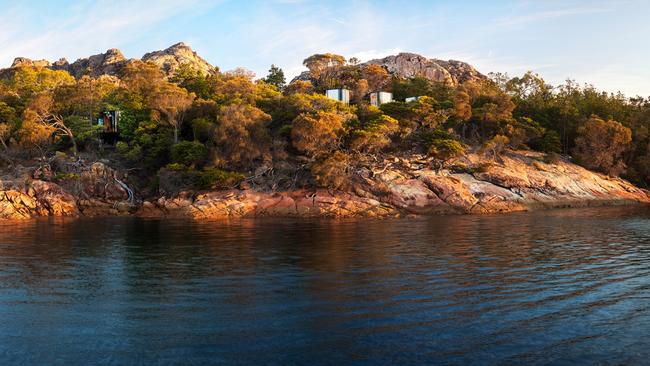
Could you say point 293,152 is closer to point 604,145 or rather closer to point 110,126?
point 110,126

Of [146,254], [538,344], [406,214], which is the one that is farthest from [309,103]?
[538,344]

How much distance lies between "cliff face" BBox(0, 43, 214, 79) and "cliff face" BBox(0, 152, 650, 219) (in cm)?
8018

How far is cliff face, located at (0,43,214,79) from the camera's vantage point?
13562cm

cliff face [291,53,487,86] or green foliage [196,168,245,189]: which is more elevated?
cliff face [291,53,487,86]

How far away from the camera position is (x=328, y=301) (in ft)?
53.6

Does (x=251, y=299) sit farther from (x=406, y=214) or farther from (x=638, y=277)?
(x=406, y=214)

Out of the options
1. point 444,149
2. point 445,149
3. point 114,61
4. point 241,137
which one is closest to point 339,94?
point 444,149

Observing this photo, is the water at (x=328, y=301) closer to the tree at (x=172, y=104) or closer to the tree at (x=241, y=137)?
the tree at (x=241, y=137)

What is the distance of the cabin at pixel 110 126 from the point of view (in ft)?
240

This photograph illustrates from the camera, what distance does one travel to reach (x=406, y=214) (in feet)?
174

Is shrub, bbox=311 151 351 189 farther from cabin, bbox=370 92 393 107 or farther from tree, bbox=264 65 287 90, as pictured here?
tree, bbox=264 65 287 90

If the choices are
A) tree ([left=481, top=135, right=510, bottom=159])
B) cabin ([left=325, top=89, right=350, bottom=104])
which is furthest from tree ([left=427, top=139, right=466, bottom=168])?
cabin ([left=325, top=89, right=350, bottom=104])

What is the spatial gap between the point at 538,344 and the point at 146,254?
839 inches

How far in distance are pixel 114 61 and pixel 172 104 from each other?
3347 inches
